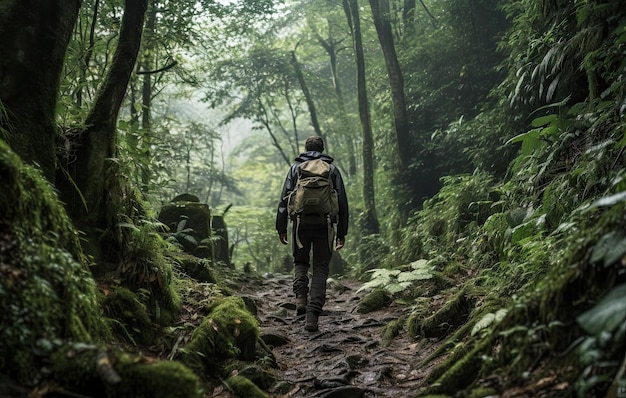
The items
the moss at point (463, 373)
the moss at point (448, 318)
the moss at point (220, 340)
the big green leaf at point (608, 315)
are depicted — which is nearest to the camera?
the big green leaf at point (608, 315)

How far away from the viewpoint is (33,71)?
151 inches

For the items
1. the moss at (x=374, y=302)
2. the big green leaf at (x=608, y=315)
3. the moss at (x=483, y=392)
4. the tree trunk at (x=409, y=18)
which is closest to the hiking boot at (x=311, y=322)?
the moss at (x=374, y=302)

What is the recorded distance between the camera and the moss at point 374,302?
722cm

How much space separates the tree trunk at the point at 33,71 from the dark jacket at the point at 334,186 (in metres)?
3.20

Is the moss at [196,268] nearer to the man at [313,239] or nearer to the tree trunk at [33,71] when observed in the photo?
the man at [313,239]

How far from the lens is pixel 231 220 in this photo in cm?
2297

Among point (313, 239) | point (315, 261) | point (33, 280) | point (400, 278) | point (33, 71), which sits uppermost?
point (33, 71)

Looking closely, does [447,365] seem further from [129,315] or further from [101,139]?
[101,139]

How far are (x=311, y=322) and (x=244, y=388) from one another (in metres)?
2.42

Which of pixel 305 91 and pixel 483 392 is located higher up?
pixel 305 91

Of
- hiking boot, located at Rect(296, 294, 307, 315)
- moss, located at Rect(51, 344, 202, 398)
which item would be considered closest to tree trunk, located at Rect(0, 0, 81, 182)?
moss, located at Rect(51, 344, 202, 398)

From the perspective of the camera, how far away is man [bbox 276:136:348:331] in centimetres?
621

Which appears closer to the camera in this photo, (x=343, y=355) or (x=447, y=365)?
(x=447, y=365)

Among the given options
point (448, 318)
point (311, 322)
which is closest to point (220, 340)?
point (311, 322)
